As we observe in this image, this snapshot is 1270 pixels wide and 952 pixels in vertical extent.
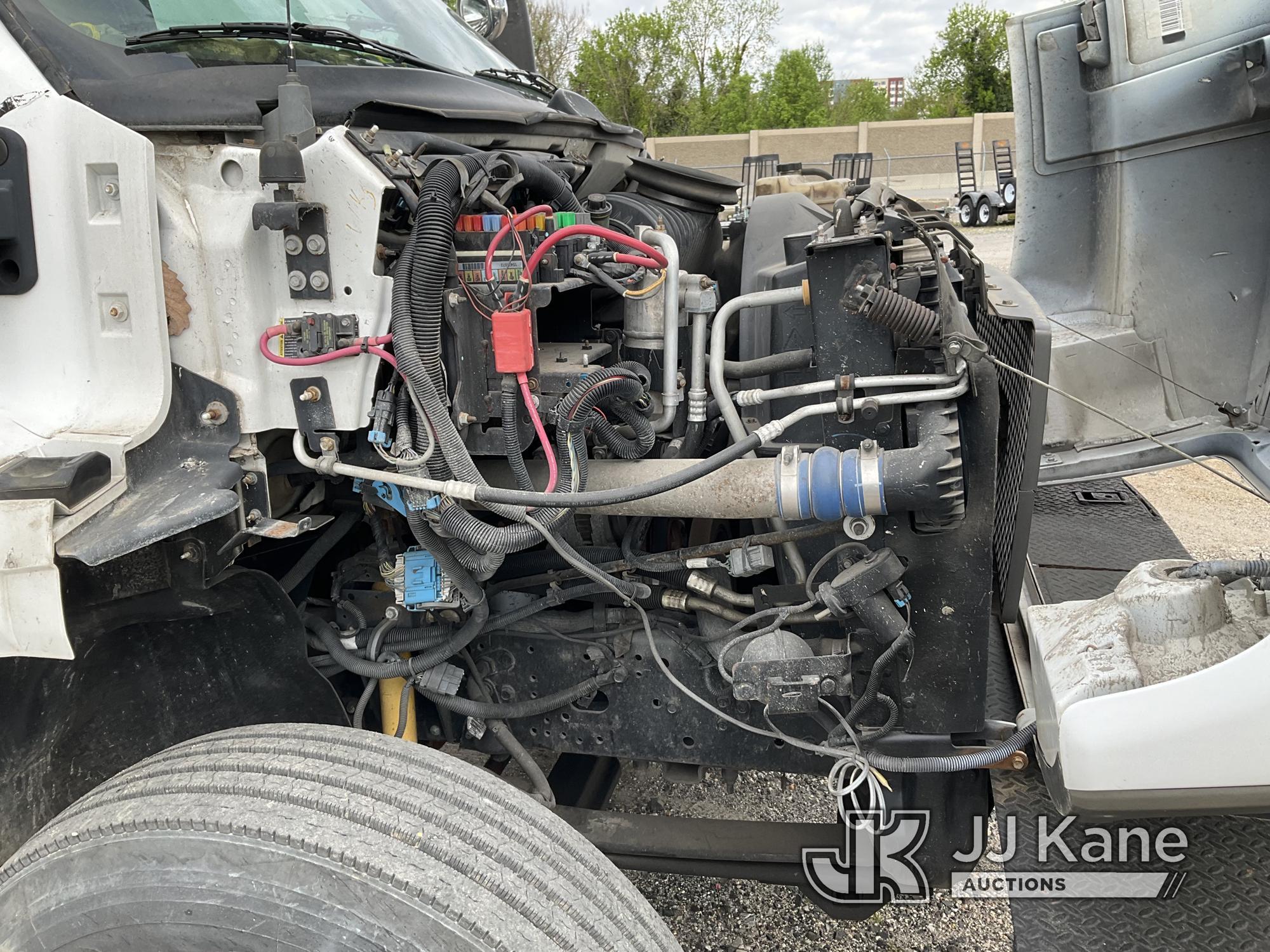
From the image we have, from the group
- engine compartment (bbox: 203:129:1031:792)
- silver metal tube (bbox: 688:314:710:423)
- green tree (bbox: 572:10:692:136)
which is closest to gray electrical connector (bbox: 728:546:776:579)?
engine compartment (bbox: 203:129:1031:792)

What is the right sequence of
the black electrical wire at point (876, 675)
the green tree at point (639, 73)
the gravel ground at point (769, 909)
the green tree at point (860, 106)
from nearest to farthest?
the black electrical wire at point (876, 675) → the gravel ground at point (769, 909) → the green tree at point (639, 73) → the green tree at point (860, 106)

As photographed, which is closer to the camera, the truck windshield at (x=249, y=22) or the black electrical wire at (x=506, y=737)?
the truck windshield at (x=249, y=22)

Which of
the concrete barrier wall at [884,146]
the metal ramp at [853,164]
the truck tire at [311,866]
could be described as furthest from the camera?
the concrete barrier wall at [884,146]

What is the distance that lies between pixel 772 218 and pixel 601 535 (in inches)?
43.2

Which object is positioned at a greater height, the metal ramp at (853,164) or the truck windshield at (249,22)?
the metal ramp at (853,164)

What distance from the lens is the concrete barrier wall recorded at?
34812mm

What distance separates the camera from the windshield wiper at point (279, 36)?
198 centimetres

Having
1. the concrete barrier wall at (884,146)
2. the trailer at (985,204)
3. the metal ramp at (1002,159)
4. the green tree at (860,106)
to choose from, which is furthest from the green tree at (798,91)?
the trailer at (985,204)

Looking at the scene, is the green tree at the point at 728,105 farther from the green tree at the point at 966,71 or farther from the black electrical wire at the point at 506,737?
the black electrical wire at the point at 506,737

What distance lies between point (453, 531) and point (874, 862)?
3.80ft

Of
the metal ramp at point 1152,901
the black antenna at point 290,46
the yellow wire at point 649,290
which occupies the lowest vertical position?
the metal ramp at point 1152,901

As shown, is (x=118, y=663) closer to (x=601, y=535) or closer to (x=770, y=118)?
(x=601, y=535)

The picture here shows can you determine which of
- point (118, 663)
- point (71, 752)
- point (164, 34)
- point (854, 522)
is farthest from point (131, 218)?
point (854, 522)

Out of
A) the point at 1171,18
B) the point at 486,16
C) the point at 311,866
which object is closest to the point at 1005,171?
the point at 486,16
